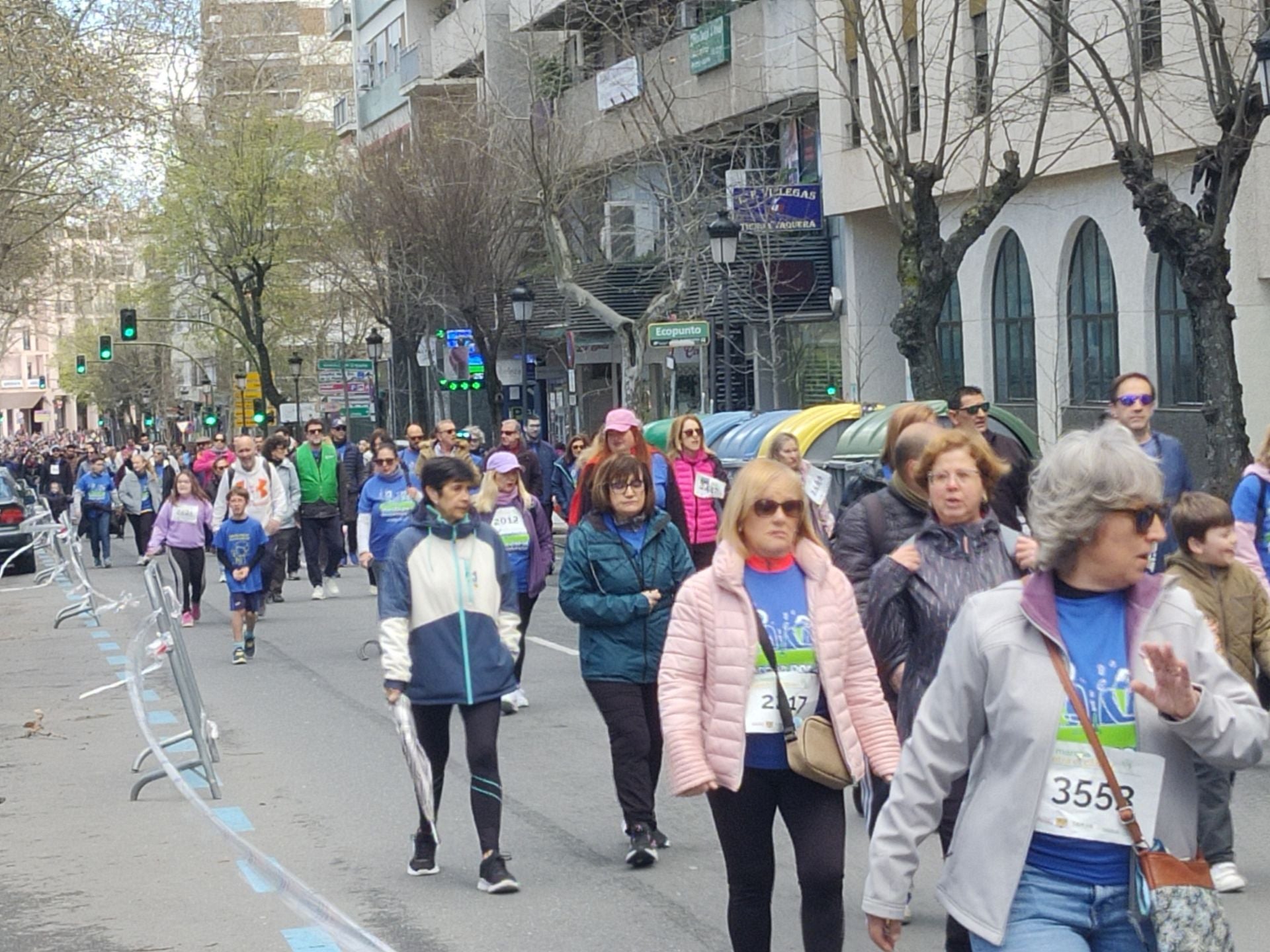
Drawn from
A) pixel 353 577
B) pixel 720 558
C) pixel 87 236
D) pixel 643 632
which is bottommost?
pixel 353 577

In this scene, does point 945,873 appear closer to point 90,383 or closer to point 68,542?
point 68,542

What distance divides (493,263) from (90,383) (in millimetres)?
74378

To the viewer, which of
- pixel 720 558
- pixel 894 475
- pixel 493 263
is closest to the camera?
pixel 720 558

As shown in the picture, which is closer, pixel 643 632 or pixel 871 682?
pixel 871 682

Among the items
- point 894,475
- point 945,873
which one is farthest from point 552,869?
point 945,873

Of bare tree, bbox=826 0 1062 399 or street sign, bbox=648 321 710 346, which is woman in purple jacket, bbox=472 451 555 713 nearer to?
bare tree, bbox=826 0 1062 399

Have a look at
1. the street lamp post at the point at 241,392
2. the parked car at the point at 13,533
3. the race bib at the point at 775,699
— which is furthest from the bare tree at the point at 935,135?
the street lamp post at the point at 241,392

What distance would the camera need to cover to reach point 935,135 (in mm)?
27375

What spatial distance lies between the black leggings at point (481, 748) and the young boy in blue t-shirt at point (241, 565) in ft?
26.9

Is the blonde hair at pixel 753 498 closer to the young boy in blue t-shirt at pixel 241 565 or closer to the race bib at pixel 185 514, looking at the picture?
the young boy in blue t-shirt at pixel 241 565

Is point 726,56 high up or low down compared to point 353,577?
up

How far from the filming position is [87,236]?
113 ft

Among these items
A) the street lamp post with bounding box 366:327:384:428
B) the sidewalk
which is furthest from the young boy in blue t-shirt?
the street lamp post with bounding box 366:327:384:428

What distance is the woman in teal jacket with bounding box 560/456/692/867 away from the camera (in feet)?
24.3
